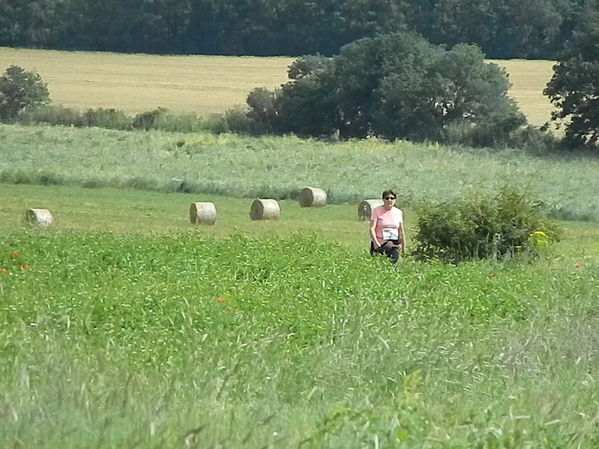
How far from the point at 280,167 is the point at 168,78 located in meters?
40.7

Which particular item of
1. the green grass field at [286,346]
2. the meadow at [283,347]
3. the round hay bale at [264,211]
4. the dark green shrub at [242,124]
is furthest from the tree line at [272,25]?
the meadow at [283,347]

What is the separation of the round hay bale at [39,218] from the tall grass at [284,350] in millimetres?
9027

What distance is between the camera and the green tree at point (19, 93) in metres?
76.6

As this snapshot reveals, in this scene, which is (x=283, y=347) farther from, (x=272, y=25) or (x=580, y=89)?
(x=272, y=25)

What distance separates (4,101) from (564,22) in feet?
136

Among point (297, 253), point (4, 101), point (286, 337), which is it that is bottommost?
point (4, 101)

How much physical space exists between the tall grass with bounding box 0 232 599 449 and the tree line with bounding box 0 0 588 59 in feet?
263

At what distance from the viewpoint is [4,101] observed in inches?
3056

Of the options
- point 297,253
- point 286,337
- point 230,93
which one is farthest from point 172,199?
point 230,93

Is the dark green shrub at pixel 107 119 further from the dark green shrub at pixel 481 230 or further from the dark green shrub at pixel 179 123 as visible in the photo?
the dark green shrub at pixel 481 230

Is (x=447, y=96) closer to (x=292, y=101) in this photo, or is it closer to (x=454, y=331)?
(x=292, y=101)

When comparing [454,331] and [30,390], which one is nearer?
[30,390]

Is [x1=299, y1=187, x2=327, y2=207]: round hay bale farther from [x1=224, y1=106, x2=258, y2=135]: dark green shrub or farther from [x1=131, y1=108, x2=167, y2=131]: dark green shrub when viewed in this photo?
[x1=224, y1=106, x2=258, y2=135]: dark green shrub

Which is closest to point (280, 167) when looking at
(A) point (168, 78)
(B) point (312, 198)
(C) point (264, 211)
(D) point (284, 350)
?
(B) point (312, 198)
